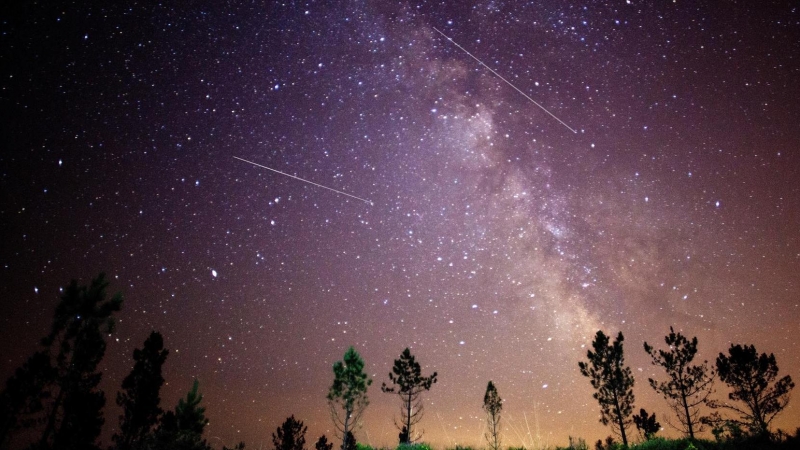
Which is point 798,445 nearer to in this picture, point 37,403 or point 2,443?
point 37,403

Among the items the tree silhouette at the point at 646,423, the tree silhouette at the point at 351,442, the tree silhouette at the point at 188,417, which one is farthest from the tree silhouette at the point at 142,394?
the tree silhouette at the point at 646,423

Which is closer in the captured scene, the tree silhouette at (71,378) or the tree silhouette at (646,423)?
the tree silhouette at (71,378)

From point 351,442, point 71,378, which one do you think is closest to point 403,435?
point 351,442

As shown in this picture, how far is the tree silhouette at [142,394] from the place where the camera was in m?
29.6

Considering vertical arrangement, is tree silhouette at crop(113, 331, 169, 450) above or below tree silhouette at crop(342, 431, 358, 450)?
above

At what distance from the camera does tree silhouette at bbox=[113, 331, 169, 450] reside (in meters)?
29.6

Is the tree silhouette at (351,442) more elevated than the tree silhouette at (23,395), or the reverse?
the tree silhouette at (23,395)

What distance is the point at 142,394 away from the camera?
30578 millimetres

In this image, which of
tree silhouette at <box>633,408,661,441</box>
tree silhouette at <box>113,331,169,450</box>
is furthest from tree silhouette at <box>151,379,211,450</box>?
tree silhouette at <box>633,408,661,441</box>

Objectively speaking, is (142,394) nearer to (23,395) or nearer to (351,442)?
(23,395)

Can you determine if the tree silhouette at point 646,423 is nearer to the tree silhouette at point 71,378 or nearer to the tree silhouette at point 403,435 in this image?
the tree silhouette at point 403,435

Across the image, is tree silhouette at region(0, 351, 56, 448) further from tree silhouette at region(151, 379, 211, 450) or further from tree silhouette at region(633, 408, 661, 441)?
tree silhouette at region(633, 408, 661, 441)

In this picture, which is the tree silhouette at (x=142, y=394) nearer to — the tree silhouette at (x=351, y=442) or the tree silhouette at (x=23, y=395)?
the tree silhouette at (x=23, y=395)

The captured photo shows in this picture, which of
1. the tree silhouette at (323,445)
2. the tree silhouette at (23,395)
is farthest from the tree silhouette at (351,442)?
the tree silhouette at (23,395)
